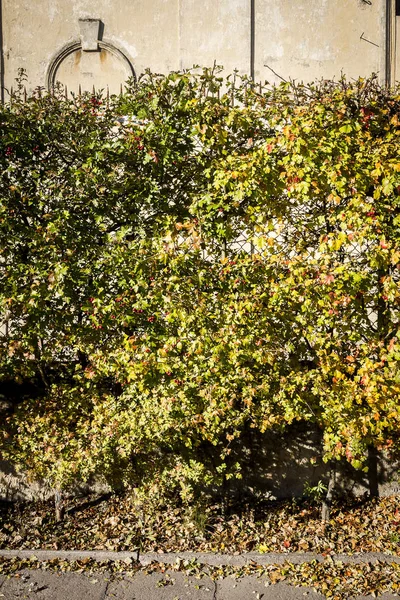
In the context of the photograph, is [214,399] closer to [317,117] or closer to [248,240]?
[248,240]

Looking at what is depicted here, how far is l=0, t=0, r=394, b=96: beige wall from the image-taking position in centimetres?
1195

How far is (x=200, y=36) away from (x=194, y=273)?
8.93 m

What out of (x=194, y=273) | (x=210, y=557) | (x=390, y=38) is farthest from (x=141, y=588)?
(x=390, y=38)

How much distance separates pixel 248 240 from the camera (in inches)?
194

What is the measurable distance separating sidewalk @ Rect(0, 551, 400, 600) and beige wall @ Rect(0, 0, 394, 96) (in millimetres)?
10200

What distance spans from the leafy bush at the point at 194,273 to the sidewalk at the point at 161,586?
2.43 feet

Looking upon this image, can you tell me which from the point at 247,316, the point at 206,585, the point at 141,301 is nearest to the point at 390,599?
the point at 206,585

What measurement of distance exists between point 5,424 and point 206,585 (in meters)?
2.53

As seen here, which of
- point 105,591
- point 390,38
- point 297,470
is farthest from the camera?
point 390,38

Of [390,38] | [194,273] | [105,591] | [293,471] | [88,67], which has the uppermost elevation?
[390,38]

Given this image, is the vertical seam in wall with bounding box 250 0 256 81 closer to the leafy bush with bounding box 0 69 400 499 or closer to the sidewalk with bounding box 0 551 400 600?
the leafy bush with bounding box 0 69 400 499

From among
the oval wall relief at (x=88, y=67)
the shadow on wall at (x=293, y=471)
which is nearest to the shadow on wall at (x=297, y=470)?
the shadow on wall at (x=293, y=471)

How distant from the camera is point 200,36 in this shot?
11969 mm

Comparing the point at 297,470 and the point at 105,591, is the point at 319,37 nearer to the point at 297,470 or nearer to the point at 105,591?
the point at 297,470
